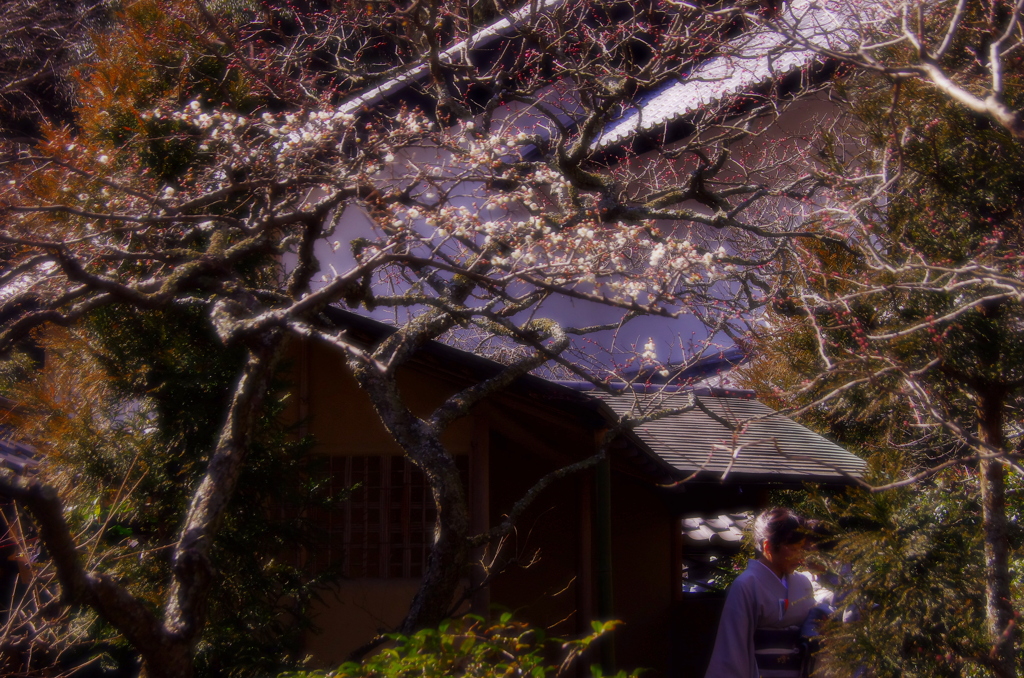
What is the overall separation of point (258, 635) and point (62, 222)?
127 inches

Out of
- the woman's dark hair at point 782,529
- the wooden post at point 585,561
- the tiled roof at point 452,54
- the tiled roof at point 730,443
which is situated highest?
the tiled roof at point 452,54

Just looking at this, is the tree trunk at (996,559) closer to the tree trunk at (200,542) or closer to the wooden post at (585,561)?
the wooden post at (585,561)

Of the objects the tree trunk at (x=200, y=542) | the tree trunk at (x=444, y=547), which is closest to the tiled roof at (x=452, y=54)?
the tree trunk at (x=200, y=542)

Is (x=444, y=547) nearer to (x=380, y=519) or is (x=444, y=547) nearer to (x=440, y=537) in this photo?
(x=440, y=537)

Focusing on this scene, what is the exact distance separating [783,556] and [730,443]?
1.71 meters

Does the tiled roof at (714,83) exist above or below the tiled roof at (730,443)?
above

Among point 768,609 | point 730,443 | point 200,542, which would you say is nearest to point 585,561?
point 730,443

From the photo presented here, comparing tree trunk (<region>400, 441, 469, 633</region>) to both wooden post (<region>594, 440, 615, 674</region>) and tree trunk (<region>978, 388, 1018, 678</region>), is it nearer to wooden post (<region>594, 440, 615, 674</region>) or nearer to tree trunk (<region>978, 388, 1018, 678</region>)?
wooden post (<region>594, 440, 615, 674</region>)

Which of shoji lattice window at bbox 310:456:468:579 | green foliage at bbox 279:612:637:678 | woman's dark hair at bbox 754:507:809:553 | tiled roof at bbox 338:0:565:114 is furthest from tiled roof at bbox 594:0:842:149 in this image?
green foliage at bbox 279:612:637:678

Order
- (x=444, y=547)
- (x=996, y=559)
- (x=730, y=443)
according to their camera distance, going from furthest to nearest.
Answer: (x=730, y=443)
(x=444, y=547)
(x=996, y=559)

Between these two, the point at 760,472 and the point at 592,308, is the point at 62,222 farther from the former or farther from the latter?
the point at 592,308

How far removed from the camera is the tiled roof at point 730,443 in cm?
545

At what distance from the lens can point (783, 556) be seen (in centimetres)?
357

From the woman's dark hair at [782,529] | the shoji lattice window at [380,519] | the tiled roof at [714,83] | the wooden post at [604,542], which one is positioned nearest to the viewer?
the woman's dark hair at [782,529]
